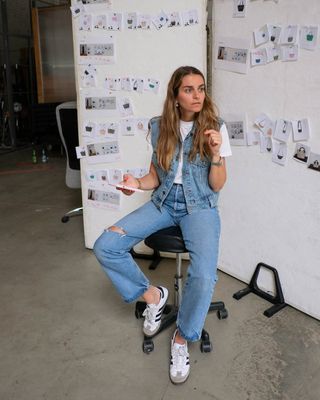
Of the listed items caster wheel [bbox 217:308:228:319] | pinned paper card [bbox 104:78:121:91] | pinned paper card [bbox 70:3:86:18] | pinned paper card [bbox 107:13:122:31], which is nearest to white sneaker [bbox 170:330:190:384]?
caster wheel [bbox 217:308:228:319]

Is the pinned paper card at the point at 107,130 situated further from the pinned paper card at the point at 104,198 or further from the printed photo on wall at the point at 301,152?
the printed photo on wall at the point at 301,152

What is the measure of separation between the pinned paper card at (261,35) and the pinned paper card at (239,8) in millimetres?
134

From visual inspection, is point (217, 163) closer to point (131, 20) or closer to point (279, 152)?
point (279, 152)

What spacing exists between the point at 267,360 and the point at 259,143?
44.9 inches

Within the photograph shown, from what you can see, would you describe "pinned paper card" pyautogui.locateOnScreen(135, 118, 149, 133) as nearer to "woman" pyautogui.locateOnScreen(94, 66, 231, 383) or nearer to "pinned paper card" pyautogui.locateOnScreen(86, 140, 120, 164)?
"pinned paper card" pyautogui.locateOnScreen(86, 140, 120, 164)

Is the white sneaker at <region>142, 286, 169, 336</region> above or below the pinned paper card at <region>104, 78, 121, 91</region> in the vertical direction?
below

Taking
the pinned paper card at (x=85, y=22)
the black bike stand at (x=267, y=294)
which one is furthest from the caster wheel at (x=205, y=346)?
the pinned paper card at (x=85, y=22)

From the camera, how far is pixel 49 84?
22.2 feet

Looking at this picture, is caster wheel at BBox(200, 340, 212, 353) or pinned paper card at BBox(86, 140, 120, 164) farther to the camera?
pinned paper card at BBox(86, 140, 120, 164)

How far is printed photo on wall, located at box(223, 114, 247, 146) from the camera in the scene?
2383 mm

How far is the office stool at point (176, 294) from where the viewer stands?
1.88 m

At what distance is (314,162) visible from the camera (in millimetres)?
2066

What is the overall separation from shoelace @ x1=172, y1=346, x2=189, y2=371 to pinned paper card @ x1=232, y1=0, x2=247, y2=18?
1.75 meters

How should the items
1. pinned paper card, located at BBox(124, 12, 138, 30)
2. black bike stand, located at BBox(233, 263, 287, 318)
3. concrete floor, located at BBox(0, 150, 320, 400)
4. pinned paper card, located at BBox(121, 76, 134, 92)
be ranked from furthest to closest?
pinned paper card, located at BBox(121, 76, 134, 92) < pinned paper card, located at BBox(124, 12, 138, 30) < black bike stand, located at BBox(233, 263, 287, 318) < concrete floor, located at BBox(0, 150, 320, 400)
